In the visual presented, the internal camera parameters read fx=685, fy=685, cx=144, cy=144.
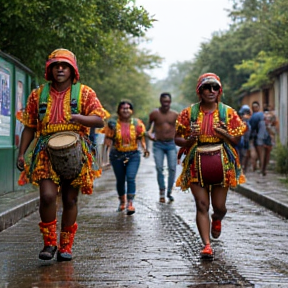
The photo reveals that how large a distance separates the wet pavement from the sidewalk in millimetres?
153

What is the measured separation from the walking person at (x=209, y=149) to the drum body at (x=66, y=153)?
4.00ft

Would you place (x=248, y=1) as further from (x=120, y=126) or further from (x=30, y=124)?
(x=30, y=124)

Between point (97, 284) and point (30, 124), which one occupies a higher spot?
point (30, 124)

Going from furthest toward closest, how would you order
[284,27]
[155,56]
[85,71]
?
[155,56]
[85,71]
[284,27]

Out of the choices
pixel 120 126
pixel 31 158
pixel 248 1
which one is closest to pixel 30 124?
pixel 31 158

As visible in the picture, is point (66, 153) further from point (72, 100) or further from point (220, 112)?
point (220, 112)

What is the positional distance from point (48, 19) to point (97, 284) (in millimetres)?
8576

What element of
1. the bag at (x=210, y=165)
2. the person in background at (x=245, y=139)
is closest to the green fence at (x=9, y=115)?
the bag at (x=210, y=165)

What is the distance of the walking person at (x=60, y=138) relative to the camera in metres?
6.15

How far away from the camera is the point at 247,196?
1347 centimetres

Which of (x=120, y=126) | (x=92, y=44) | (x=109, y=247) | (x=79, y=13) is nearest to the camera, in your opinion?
(x=109, y=247)

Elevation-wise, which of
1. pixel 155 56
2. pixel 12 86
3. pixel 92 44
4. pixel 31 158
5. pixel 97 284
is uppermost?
pixel 155 56

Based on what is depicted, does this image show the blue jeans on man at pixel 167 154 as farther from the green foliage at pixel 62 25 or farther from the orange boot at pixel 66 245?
the orange boot at pixel 66 245

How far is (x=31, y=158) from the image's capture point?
6352mm
